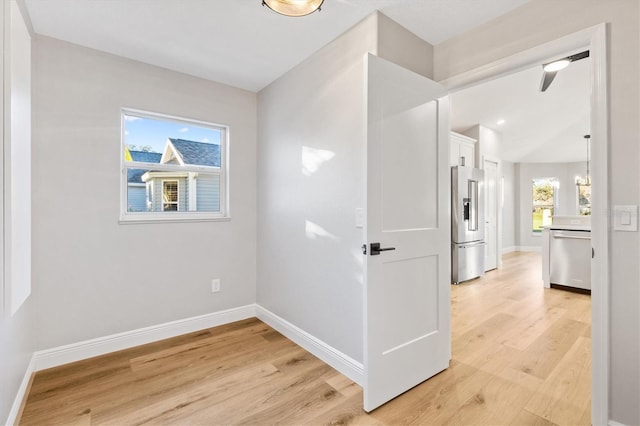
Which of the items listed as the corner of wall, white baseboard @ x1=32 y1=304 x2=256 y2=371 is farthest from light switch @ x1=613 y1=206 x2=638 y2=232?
white baseboard @ x1=32 y1=304 x2=256 y2=371

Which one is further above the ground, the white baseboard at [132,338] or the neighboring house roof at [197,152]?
the neighboring house roof at [197,152]

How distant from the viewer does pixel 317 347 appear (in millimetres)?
2482

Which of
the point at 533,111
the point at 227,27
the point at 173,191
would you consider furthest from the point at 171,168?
the point at 533,111

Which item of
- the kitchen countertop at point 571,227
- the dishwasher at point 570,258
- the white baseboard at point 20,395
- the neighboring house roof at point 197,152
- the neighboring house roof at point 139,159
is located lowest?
the white baseboard at point 20,395

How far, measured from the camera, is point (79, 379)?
2.17 m

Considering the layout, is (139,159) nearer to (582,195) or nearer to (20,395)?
(20,395)

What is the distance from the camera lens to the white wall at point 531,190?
859 cm

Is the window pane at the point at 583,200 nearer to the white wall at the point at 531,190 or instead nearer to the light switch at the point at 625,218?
the white wall at the point at 531,190

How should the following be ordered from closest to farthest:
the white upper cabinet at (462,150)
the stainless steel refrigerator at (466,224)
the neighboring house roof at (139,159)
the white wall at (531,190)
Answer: the neighboring house roof at (139,159) → the stainless steel refrigerator at (466,224) → the white upper cabinet at (462,150) → the white wall at (531,190)

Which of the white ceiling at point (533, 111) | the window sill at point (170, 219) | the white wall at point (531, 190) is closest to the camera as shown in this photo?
the window sill at point (170, 219)

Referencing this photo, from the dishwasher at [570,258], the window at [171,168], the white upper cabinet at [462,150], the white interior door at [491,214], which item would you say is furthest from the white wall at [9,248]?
the white interior door at [491,214]

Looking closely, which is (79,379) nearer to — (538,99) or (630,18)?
(630,18)

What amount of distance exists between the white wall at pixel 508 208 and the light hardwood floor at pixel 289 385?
5956 mm

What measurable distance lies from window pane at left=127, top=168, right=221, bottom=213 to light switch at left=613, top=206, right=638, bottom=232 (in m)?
3.06
